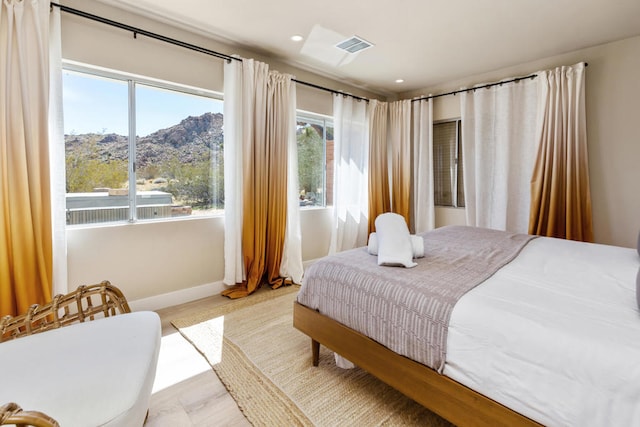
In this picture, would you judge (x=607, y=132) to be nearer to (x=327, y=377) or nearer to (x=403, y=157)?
(x=403, y=157)

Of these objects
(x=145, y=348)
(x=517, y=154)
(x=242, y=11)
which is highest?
(x=242, y=11)

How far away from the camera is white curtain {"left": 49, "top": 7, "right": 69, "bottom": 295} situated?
6.80 feet

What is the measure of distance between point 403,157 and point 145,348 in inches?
159

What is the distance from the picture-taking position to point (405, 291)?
1386mm

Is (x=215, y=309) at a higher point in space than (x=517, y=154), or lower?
lower

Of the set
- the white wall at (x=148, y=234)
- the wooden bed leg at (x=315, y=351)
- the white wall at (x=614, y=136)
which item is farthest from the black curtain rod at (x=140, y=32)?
the white wall at (x=614, y=136)

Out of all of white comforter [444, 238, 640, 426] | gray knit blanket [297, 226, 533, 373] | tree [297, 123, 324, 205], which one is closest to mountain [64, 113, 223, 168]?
tree [297, 123, 324, 205]

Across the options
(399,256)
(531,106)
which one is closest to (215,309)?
(399,256)

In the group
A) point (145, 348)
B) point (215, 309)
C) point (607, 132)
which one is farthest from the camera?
point (607, 132)

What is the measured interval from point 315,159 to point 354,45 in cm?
151

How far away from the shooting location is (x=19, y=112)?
192cm

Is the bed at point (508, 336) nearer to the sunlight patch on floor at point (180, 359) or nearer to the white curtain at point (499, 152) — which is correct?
the sunlight patch on floor at point (180, 359)

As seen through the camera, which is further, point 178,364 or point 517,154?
point 517,154

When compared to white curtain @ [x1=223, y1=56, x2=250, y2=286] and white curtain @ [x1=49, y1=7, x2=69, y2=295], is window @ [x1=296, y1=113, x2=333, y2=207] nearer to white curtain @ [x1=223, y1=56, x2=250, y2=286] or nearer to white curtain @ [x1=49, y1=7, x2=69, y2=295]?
white curtain @ [x1=223, y1=56, x2=250, y2=286]
